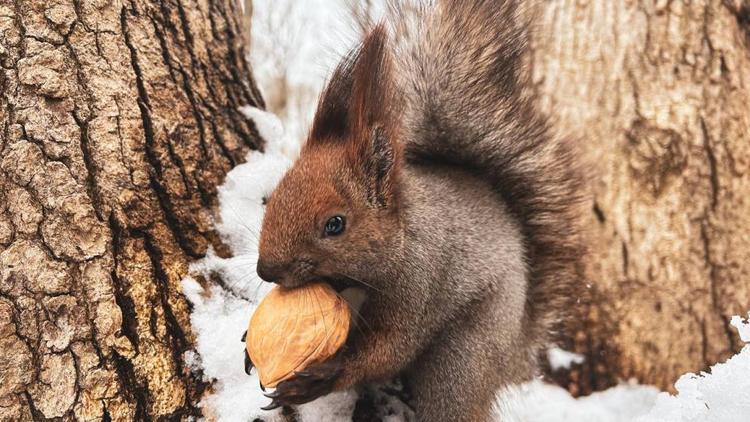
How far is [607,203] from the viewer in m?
2.78

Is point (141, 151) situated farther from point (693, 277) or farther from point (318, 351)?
point (693, 277)

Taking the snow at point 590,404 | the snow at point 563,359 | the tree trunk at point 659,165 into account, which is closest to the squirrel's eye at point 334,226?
the tree trunk at point 659,165

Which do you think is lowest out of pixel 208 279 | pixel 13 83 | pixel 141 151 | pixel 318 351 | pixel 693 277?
pixel 693 277

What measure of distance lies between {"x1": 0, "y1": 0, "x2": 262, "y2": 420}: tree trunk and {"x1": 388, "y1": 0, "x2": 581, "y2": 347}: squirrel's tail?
727 millimetres

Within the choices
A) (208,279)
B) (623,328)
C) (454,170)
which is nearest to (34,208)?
(208,279)

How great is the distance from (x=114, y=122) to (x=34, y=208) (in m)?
0.31

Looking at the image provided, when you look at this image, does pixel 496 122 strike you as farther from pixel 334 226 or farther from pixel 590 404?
pixel 590 404

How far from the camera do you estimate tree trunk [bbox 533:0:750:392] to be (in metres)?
2.63

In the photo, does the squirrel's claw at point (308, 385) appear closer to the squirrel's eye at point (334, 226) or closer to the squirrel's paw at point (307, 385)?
the squirrel's paw at point (307, 385)

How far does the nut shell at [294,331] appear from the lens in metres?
1.39

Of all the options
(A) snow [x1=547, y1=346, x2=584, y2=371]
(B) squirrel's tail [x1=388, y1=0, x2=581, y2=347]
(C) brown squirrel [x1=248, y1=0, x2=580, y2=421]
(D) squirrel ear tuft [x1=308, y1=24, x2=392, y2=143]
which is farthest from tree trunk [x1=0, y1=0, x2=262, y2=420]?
(A) snow [x1=547, y1=346, x2=584, y2=371]

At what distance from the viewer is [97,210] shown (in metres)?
1.45

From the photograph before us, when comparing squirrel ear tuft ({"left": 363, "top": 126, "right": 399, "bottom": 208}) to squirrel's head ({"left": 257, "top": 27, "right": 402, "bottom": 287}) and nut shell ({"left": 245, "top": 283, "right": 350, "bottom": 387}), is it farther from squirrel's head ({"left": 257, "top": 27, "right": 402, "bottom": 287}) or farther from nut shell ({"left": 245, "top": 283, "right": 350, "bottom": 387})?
nut shell ({"left": 245, "top": 283, "right": 350, "bottom": 387})

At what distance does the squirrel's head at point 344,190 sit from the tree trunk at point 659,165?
4.09ft
